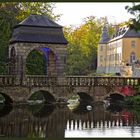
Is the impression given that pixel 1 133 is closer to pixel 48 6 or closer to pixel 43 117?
pixel 43 117

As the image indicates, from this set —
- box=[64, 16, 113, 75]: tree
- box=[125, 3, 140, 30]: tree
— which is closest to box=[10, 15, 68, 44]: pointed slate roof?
box=[125, 3, 140, 30]: tree

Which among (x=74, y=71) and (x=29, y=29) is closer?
(x=29, y=29)

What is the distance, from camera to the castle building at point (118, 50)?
66.5m

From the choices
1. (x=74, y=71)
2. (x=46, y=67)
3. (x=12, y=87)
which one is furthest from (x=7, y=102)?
(x=74, y=71)

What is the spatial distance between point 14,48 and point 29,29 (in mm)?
1890

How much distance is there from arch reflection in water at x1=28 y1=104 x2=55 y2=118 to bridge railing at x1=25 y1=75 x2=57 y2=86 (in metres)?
1.71

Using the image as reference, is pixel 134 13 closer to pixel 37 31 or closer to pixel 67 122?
pixel 67 122

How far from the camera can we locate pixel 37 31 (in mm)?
34875

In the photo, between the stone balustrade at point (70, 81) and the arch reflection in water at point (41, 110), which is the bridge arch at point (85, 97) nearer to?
the stone balustrade at point (70, 81)

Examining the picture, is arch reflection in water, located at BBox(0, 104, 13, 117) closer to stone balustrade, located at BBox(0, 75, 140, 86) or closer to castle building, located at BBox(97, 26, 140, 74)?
stone balustrade, located at BBox(0, 75, 140, 86)

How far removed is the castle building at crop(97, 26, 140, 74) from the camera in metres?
66.5

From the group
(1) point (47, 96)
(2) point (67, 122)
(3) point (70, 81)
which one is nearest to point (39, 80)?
(1) point (47, 96)

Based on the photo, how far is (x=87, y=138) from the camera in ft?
62.8

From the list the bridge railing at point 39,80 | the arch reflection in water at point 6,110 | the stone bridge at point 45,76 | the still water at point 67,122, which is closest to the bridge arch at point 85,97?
the stone bridge at point 45,76
